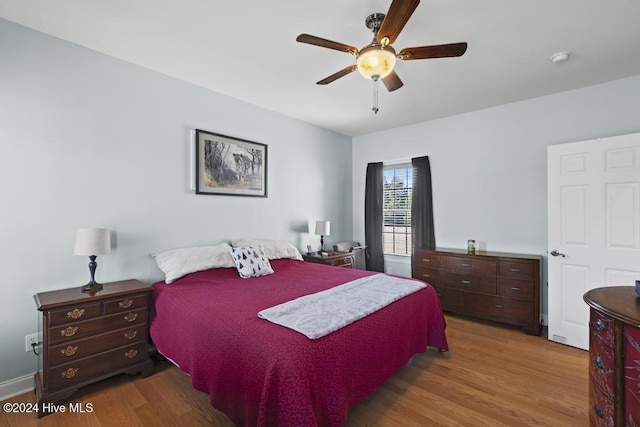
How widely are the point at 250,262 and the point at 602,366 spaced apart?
2.61m

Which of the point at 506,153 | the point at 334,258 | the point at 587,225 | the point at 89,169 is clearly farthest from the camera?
the point at 334,258

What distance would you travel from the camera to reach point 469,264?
361 cm

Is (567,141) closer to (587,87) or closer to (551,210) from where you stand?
(587,87)

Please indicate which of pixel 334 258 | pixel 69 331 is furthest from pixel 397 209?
pixel 69 331

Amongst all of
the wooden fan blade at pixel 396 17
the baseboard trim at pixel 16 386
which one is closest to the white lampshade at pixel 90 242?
the baseboard trim at pixel 16 386

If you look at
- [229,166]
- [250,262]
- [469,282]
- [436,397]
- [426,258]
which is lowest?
[436,397]

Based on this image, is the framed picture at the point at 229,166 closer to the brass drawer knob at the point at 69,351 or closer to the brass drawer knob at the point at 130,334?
the brass drawer knob at the point at 130,334

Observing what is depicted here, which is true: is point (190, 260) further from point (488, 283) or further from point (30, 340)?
point (488, 283)

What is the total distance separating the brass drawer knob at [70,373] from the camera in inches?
78.6

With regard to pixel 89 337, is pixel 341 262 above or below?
above

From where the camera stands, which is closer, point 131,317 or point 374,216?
point 131,317

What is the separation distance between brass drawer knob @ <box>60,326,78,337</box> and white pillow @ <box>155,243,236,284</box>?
695 millimetres

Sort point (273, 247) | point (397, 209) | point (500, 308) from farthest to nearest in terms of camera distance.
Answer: point (397, 209), point (273, 247), point (500, 308)

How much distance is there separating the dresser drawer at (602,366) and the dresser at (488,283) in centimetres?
191
